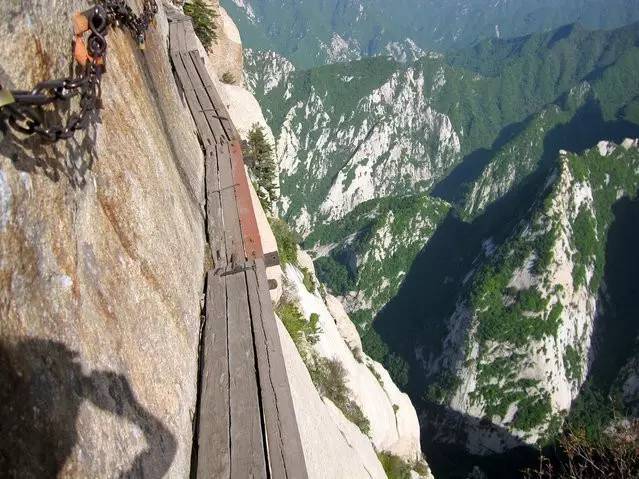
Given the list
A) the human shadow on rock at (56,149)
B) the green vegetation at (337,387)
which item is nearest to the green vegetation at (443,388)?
the green vegetation at (337,387)

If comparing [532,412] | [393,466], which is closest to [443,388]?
[532,412]

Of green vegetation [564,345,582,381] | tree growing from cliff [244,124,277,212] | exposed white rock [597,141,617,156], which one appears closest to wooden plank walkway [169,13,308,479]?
tree growing from cliff [244,124,277,212]

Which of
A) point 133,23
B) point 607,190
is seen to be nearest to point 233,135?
point 133,23

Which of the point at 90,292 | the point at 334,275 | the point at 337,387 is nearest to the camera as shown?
the point at 90,292

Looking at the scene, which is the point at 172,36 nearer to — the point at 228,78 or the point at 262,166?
the point at 262,166

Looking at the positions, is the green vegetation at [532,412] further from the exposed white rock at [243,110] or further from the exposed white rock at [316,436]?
the exposed white rock at [316,436]

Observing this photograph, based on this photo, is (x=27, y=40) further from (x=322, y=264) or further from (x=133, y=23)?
(x=322, y=264)
